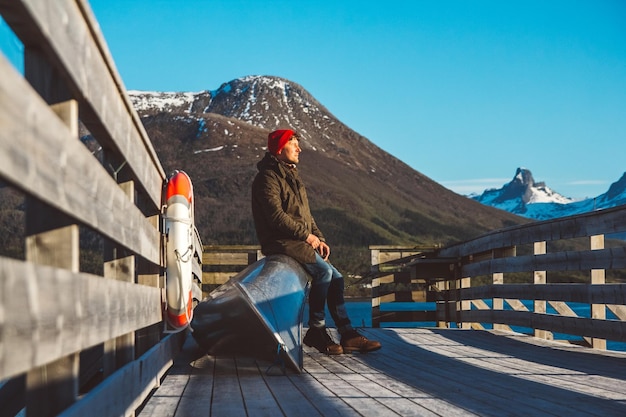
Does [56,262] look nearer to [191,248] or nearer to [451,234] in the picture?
[191,248]

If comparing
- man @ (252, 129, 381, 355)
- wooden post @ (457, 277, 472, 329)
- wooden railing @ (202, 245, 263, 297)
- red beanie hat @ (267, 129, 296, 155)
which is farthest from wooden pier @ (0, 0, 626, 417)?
wooden railing @ (202, 245, 263, 297)

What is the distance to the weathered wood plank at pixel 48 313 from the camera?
155cm

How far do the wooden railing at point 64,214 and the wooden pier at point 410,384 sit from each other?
0.76 meters

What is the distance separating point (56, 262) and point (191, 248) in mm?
3230

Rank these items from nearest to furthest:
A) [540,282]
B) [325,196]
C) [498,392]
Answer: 1. [498,392]
2. [540,282]
3. [325,196]

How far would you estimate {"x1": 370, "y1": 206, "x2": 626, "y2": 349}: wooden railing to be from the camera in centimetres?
Result: 645

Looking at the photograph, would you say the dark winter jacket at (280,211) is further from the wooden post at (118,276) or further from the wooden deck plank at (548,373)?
the wooden post at (118,276)

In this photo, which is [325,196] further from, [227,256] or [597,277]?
[597,277]

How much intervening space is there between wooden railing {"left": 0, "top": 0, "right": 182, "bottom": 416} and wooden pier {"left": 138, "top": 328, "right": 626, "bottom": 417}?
0.76 m

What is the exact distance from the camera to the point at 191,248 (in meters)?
Result: 5.48

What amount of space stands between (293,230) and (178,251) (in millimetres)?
1350

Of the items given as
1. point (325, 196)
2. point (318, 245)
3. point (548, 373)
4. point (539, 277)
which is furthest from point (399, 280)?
point (325, 196)

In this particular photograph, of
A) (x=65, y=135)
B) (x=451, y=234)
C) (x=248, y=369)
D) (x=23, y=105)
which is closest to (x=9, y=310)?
(x=23, y=105)

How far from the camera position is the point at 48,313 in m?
1.84
